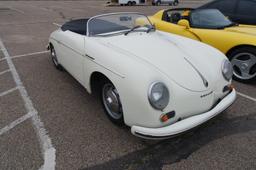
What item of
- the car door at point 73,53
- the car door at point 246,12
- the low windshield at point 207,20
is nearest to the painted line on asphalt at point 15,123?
the car door at point 73,53

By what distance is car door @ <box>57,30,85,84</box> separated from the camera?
3324 mm

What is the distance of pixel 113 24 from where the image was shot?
11.9ft

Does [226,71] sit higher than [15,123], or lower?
higher

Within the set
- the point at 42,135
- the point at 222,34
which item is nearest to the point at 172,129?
the point at 42,135

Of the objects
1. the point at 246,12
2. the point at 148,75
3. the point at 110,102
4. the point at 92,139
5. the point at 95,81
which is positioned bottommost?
the point at 92,139

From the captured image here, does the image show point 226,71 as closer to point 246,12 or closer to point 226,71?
point 226,71

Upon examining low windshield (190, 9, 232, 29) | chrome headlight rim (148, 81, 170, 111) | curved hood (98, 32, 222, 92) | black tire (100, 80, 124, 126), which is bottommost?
black tire (100, 80, 124, 126)

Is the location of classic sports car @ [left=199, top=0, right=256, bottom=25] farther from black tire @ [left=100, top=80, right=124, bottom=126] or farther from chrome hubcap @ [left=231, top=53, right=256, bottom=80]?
black tire @ [left=100, top=80, right=124, bottom=126]

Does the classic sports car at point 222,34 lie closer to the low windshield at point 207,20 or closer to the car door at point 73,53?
the low windshield at point 207,20

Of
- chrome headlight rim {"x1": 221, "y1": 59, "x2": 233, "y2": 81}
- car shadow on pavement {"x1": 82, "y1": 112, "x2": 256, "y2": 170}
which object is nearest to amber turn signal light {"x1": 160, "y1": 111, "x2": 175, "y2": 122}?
car shadow on pavement {"x1": 82, "y1": 112, "x2": 256, "y2": 170}

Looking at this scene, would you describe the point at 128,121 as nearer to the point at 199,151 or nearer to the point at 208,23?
the point at 199,151

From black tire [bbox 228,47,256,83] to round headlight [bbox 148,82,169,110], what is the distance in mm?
2581

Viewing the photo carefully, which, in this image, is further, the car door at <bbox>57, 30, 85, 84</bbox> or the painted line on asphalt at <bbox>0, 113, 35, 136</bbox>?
the car door at <bbox>57, 30, 85, 84</bbox>

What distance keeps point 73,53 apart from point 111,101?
119 cm
